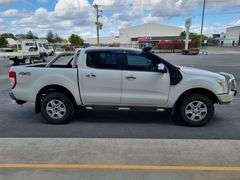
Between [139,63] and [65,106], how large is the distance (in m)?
1.83

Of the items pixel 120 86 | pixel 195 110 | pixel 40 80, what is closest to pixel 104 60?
pixel 120 86

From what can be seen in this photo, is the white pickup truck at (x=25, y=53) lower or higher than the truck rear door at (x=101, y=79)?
lower

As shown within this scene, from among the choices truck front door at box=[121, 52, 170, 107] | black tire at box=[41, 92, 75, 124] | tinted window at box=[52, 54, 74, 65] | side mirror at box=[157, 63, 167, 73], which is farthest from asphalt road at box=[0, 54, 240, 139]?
tinted window at box=[52, 54, 74, 65]

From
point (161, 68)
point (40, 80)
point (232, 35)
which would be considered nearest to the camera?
point (161, 68)

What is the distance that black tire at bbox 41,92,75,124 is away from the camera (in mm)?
7078

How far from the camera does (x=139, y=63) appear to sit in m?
7.02

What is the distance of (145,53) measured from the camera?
279 inches

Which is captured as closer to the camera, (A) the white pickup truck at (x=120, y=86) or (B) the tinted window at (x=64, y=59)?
(A) the white pickup truck at (x=120, y=86)

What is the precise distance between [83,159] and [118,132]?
1.60 m

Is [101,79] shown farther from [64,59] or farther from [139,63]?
[64,59]

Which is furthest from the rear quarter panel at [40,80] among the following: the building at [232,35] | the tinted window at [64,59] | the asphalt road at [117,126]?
the building at [232,35]

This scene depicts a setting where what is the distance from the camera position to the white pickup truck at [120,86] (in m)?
6.92

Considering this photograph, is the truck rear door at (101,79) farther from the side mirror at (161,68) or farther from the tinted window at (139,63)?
the side mirror at (161,68)

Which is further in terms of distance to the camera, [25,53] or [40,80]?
[25,53]
